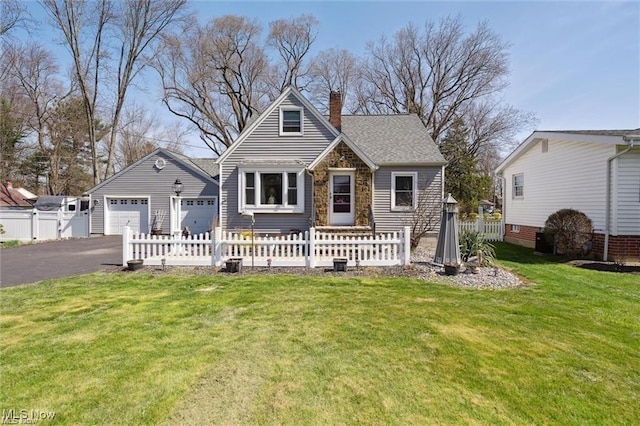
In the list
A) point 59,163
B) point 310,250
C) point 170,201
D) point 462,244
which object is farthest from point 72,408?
point 59,163

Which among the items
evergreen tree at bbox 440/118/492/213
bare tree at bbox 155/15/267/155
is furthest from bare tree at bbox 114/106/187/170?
evergreen tree at bbox 440/118/492/213

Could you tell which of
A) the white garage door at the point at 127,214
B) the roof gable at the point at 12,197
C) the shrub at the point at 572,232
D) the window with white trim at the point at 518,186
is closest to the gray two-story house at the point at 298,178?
the shrub at the point at 572,232

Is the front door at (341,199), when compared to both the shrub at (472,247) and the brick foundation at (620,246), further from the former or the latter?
the brick foundation at (620,246)

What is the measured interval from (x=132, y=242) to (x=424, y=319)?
7921mm

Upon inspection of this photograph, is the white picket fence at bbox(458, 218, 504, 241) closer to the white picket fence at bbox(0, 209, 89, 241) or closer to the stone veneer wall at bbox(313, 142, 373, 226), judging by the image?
the stone veneer wall at bbox(313, 142, 373, 226)

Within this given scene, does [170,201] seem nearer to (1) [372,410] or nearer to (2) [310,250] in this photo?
(2) [310,250]

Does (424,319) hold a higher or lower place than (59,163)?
lower

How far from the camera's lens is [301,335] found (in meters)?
4.21

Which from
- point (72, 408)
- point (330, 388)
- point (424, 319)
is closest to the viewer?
point (72, 408)

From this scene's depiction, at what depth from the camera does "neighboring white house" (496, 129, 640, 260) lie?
32.2 feet

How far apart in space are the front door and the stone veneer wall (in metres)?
0.31

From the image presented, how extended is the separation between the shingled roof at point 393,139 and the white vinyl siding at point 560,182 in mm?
4593

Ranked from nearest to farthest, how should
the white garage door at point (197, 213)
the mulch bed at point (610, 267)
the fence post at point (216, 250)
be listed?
the fence post at point (216, 250), the mulch bed at point (610, 267), the white garage door at point (197, 213)

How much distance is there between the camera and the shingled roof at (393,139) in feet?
43.6
